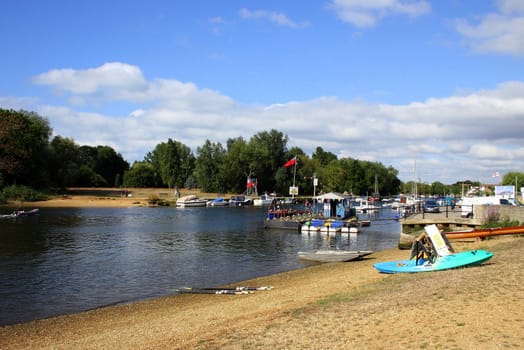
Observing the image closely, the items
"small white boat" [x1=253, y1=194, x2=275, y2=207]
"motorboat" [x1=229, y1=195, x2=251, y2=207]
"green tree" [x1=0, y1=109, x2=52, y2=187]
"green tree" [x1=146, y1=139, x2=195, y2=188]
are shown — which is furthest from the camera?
"green tree" [x1=146, y1=139, x2=195, y2=188]

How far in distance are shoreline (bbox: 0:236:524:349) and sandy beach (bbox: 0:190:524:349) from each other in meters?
0.02

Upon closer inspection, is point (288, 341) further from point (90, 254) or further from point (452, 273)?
point (90, 254)

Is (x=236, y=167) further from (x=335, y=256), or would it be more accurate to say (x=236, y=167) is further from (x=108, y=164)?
(x=335, y=256)

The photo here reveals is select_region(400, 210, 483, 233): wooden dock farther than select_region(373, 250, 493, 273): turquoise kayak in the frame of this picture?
Yes

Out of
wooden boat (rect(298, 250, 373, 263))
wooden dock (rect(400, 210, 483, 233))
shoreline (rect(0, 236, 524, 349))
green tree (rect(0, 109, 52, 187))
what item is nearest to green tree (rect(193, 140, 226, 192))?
green tree (rect(0, 109, 52, 187))

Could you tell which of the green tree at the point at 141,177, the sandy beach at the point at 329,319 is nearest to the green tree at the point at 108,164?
the green tree at the point at 141,177

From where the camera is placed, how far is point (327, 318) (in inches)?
505

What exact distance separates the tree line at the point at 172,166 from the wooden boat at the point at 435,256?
240ft

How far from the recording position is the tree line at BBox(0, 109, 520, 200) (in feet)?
341

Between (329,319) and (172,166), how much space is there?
160 m

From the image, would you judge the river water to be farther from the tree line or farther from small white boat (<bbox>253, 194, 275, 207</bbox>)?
small white boat (<bbox>253, 194, 275, 207</bbox>)

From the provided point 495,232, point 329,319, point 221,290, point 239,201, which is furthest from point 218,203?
point 329,319

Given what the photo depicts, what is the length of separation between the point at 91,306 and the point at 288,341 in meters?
13.6

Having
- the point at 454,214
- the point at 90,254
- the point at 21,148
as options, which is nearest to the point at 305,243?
the point at 454,214
